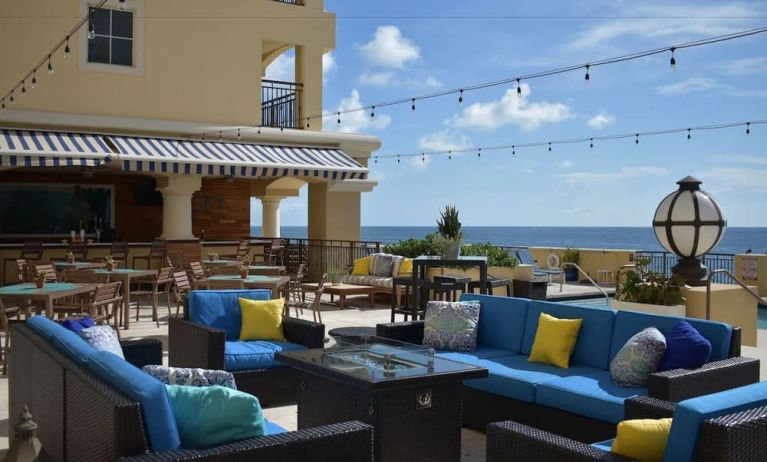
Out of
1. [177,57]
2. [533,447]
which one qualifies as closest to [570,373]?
[533,447]

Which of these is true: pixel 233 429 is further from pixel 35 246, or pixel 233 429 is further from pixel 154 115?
pixel 154 115

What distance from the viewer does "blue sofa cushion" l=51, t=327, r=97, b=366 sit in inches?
139

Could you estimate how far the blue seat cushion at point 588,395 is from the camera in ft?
14.8

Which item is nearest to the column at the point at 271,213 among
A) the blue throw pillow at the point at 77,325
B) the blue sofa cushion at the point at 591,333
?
the blue sofa cushion at the point at 591,333

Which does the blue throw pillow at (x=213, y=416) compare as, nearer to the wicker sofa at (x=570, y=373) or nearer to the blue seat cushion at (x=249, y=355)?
the wicker sofa at (x=570, y=373)

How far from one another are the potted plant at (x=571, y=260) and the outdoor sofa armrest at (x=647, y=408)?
1635cm

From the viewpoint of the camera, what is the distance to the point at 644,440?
3018 mm

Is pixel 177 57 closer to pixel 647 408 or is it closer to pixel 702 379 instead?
pixel 702 379

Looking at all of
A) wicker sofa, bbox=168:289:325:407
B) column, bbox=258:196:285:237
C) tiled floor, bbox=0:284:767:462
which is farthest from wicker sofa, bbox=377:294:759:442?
column, bbox=258:196:285:237

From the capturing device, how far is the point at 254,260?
53.6 feet

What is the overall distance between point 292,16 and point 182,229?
523 centimetres

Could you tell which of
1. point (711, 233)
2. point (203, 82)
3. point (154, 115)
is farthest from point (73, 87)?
point (711, 233)

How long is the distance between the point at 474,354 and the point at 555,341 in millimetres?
711

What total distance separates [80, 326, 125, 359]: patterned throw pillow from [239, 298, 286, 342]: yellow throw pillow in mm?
1997
